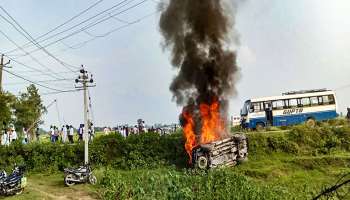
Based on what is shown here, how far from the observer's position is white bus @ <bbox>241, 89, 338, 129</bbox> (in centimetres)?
4125

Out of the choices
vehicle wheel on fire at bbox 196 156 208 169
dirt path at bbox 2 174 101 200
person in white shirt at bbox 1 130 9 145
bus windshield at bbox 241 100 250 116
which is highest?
bus windshield at bbox 241 100 250 116

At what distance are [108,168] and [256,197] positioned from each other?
48.7 ft

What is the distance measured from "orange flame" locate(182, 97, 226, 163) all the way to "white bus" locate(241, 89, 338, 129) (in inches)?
380

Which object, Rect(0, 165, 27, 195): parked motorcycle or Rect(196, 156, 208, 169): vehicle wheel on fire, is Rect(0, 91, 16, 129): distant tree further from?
Rect(196, 156, 208, 169): vehicle wheel on fire

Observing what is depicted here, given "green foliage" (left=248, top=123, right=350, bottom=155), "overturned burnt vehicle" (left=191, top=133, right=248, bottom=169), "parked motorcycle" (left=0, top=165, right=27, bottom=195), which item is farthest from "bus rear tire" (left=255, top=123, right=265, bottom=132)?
"parked motorcycle" (left=0, top=165, right=27, bottom=195)

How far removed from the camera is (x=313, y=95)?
41.4m

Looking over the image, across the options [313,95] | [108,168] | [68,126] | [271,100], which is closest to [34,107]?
[68,126]

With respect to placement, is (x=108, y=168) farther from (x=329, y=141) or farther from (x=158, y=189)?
(x=329, y=141)

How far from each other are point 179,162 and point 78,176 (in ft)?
25.8

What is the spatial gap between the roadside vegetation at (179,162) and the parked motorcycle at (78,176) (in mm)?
532

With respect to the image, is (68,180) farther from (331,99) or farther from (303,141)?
(331,99)

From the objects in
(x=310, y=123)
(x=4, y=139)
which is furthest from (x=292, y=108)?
(x=4, y=139)

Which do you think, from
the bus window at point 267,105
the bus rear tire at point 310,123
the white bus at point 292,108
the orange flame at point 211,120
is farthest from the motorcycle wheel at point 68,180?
the bus window at point 267,105

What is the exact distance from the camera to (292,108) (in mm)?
41250
